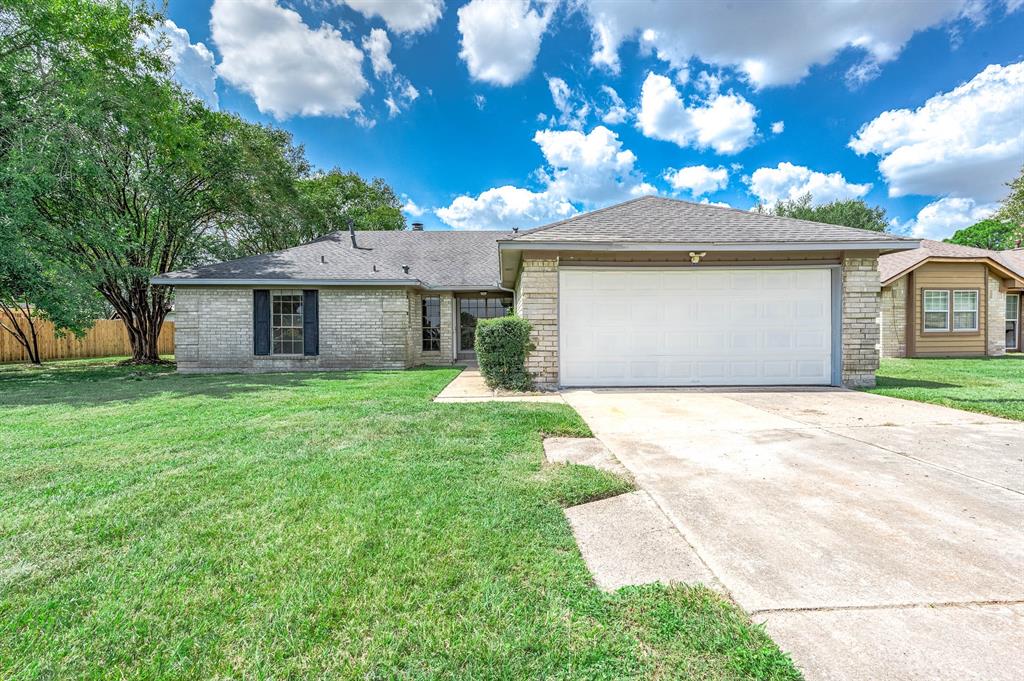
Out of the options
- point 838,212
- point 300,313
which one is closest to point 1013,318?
point 838,212

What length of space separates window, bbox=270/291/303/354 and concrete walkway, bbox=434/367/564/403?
5870 millimetres

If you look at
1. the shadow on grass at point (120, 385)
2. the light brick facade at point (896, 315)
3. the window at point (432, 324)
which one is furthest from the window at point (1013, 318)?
the shadow on grass at point (120, 385)

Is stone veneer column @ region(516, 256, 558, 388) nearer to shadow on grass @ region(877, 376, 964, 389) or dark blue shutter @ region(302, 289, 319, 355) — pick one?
shadow on grass @ region(877, 376, 964, 389)

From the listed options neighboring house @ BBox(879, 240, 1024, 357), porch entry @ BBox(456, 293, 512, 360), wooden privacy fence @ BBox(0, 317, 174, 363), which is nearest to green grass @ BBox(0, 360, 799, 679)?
porch entry @ BBox(456, 293, 512, 360)

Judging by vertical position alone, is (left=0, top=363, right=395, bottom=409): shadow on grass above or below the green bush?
below

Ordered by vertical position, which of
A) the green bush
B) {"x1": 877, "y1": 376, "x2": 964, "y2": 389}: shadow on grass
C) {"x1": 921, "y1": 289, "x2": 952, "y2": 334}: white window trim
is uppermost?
{"x1": 921, "y1": 289, "x2": 952, "y2": 334}: white window trim

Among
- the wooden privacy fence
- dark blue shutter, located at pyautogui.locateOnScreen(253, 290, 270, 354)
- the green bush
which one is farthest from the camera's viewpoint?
the wooden privacy fence

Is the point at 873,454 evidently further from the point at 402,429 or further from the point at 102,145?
the point at 102,145

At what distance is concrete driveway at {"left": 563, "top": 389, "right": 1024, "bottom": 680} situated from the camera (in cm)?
150

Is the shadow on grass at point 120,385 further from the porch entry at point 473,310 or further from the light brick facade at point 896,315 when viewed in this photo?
the light brick facade at point 896,315

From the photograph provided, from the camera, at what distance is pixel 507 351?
24.2 ft

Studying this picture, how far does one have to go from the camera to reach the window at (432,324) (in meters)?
13.5

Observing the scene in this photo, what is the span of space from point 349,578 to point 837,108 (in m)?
18.3

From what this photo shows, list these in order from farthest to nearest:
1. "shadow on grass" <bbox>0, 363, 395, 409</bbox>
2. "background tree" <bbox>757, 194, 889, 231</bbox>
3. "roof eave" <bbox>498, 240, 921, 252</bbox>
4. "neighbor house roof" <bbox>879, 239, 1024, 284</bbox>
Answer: "background tree" <bbox>757, 194, 889, 231</bbox> → "neighbor house roof" <bbox>879, 239, 1024, 284</bbox> → "roof eave" <bbox>498, 240, 921, 252</bbox> → "shadow on grass" <bbox>0, 363, 395, 409</bbox>
